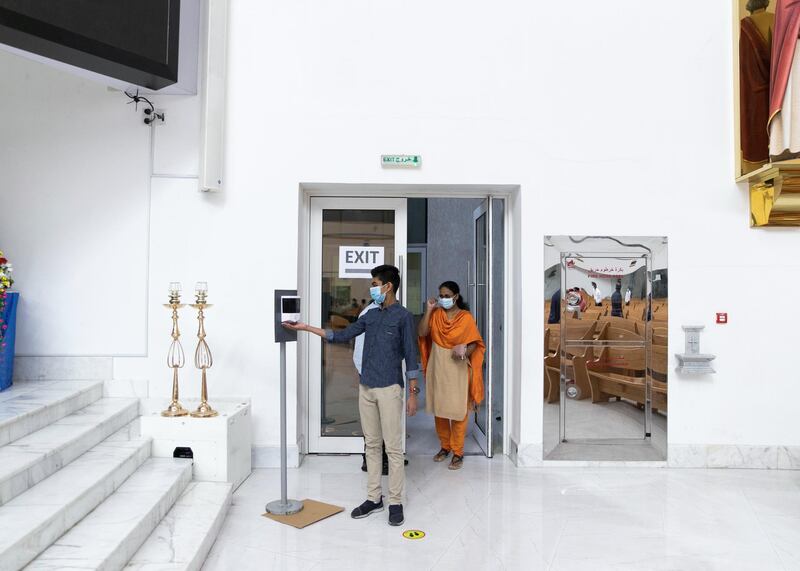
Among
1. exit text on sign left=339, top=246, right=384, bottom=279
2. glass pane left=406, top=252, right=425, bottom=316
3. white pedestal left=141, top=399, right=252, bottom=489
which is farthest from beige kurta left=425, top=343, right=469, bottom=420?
glass pane left=406, top=252, right=425, bottom=316

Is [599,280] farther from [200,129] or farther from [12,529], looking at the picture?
[12,529]

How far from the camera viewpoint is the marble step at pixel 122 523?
243 centimetres

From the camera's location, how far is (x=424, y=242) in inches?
417

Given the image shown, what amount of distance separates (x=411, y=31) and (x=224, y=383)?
116 inches

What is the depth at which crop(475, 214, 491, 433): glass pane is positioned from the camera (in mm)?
5148

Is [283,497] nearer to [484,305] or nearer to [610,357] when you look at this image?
[484,305]

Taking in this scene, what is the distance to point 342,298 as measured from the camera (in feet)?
15.9

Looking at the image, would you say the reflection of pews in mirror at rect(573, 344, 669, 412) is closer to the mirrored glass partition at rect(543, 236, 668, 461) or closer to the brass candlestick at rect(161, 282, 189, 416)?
the mirrored glass partition at rect(543, 236, 668, 461)

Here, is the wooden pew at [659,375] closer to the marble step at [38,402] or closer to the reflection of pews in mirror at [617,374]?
the reflection of pews in mirror at [617,374]

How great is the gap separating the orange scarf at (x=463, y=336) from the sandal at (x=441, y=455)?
0.47m

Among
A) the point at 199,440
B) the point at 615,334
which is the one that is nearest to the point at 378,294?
the point at 199,440

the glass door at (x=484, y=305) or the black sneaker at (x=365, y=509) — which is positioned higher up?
the glass door at (x=484, y=305)

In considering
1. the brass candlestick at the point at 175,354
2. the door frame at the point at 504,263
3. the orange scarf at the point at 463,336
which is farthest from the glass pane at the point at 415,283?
the brass candlestick at the point at 175,354

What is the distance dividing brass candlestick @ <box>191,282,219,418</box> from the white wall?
25cm
